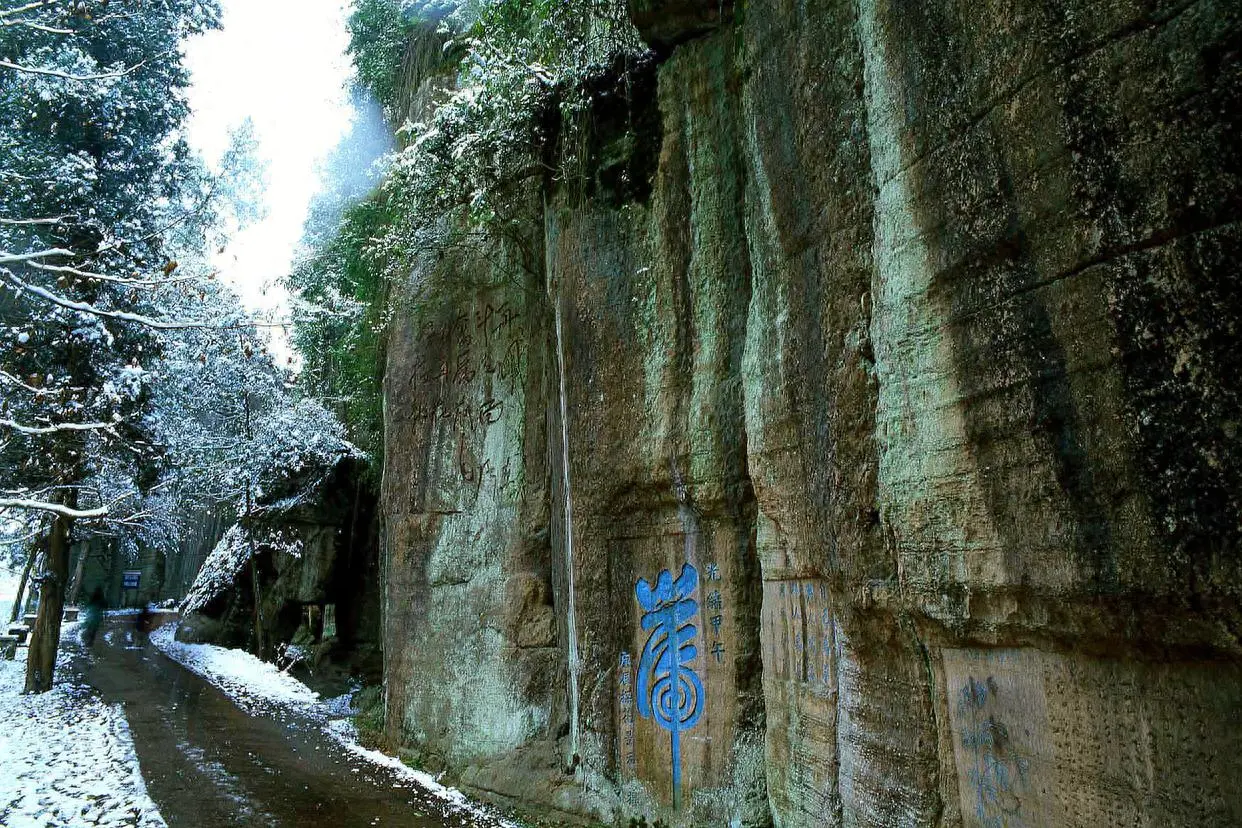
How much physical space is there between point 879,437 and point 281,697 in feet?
42.7

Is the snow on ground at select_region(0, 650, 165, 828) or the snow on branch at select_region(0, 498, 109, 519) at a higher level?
the snow on branch at select_region(0, 498, 109, 519)

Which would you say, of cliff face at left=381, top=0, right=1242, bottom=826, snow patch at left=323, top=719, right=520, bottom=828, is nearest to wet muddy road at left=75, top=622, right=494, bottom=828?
snow patch at left=323, top=719, right=520, bottom=828

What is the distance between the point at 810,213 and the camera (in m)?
4.76

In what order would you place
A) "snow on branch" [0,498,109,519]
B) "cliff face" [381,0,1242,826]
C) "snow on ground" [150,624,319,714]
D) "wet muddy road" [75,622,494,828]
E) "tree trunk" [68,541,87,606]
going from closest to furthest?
"cliff face" [381,0,1242,826], "snow on branch" [0,498,109,519], "wet muddy road" [75,622,494,828], "snow on ground" [150,624,319,714], "tree trunk" [68,541,87,606]

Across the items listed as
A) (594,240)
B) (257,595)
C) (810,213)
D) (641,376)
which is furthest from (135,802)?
(257,595)

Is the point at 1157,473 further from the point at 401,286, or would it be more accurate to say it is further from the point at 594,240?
the point at 401,286

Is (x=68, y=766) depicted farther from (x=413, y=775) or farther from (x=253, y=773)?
(x=413, y=775)

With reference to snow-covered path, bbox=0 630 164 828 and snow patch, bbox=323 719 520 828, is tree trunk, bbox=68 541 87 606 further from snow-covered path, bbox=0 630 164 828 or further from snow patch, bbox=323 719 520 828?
snow patch, bbox=323 719 520 828

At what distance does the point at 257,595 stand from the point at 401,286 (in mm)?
9712

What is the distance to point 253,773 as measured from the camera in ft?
27.2

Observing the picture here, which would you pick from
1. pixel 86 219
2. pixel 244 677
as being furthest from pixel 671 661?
pixel 244 677

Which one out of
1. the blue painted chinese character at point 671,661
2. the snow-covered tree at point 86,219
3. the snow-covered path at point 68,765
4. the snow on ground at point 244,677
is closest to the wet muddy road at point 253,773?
the snow-covered path at point 68,765

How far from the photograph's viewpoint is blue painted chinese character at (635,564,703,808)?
5.99 metres

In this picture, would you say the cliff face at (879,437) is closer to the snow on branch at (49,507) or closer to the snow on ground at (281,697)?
the snow on ground at (281,697)
